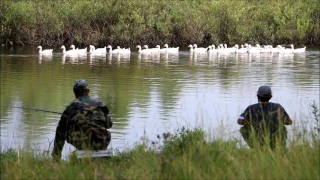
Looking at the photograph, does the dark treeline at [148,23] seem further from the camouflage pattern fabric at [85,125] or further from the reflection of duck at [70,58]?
the camouflage pattern fabric at [85,125]

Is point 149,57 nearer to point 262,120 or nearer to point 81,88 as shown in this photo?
point 81,88

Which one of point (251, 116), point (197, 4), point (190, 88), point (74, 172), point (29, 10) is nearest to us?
point (74, 172)

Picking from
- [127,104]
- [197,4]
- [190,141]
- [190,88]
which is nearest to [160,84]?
[190,88]

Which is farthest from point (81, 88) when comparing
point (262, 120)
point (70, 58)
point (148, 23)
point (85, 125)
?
point (148, 23)

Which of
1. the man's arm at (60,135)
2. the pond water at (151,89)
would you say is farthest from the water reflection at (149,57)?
the man's arm at (60,135)

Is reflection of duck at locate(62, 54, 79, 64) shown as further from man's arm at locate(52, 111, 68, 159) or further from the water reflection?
man's arm at locate(52, 111, 68, 159)

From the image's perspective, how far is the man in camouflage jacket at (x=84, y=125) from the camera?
833 centimetres

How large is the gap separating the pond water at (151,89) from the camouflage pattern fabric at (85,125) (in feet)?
4.38

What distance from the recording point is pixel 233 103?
1867 cm

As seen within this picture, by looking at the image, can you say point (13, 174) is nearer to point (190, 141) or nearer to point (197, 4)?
point (190, 141)

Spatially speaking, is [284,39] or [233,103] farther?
[284,39]

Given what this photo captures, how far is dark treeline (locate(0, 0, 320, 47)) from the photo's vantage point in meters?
50.0

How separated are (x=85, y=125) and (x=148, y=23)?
43177 mm

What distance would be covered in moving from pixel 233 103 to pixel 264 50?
25.3 meters
